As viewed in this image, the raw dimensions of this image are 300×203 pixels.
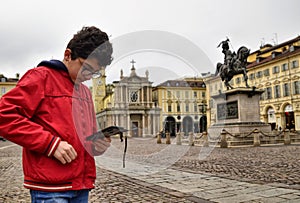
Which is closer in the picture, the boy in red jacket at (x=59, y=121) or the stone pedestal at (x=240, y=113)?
the boy in red jacket at (x=59, y=121)

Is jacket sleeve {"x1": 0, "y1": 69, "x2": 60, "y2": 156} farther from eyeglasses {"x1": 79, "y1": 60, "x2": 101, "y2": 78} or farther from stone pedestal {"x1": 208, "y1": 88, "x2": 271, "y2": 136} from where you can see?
stone pedestal {"x1": 208, "y1": 88, "x2": 271, "y2": 136}

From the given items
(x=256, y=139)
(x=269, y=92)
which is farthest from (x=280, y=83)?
(x=256, y=139)

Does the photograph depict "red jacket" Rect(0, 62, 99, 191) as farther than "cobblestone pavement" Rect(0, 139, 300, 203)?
No

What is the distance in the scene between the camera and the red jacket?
5.57 feet

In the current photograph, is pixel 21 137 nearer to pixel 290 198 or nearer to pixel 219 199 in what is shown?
pixel 219 199

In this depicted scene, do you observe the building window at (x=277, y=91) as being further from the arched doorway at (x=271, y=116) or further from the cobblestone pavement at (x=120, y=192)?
the cobblestone pavement at (x=120, y=192)

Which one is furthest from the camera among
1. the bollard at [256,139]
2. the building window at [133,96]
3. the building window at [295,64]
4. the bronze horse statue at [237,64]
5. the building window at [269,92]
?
the building window at [269,92]

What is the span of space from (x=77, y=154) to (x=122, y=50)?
41.4 inches

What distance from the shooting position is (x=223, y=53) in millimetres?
23453

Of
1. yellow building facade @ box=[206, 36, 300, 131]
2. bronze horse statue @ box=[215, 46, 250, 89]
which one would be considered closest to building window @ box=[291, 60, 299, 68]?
yellow building facade @ box=[206, 36, 300, 131]

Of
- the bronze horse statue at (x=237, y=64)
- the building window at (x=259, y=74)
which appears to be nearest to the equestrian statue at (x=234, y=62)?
the bronze horse statue at (x=237, y=64)

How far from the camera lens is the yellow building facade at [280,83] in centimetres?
4459

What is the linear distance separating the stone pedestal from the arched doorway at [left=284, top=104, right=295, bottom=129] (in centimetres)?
2580

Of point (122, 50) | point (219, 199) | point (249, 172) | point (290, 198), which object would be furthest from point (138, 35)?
point (249, 172)
